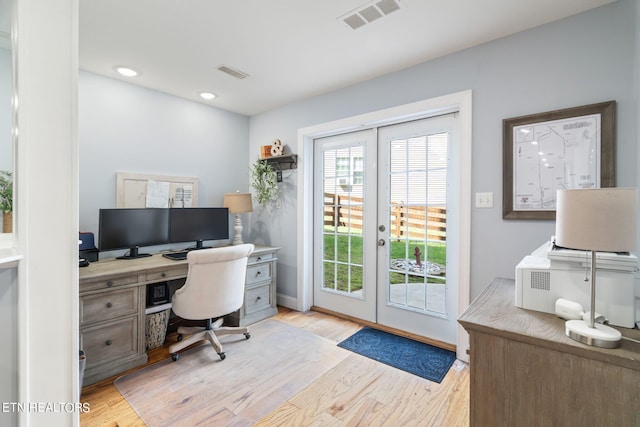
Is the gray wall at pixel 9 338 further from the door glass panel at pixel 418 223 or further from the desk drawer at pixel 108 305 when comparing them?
the door glass panel at pixel 418 223

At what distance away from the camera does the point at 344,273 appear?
10.4 ft

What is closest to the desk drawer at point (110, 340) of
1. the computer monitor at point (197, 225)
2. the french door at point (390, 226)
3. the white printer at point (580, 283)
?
the computer monitor at point (197, 225)

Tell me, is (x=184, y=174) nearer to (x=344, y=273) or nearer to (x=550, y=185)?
(x=344, y=273)

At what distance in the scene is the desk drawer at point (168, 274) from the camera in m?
2.30

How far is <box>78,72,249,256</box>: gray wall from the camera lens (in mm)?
2580

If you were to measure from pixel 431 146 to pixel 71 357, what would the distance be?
2.65 metres

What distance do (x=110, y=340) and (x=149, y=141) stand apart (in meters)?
1.89

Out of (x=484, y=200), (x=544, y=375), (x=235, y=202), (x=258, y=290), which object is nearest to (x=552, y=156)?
(x=484, y=200)

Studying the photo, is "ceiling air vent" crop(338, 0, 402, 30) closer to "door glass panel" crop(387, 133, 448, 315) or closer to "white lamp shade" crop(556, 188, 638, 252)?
"door glass panel" crop(387, 133, 448, 315)

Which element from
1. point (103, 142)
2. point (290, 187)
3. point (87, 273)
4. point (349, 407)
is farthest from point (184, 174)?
point (349, 407)

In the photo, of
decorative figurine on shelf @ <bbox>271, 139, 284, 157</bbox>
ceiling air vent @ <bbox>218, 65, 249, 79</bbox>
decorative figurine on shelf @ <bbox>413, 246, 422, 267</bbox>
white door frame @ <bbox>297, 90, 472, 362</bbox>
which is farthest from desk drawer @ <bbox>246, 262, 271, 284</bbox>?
ceiling air vent @ <bbox>218, 65, 249, 79</bbox>

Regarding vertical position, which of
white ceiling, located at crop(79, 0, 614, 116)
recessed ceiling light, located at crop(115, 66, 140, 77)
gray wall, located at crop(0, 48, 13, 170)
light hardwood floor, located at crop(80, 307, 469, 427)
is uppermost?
white ceiling, located at crop(79, 0, 614, 116)

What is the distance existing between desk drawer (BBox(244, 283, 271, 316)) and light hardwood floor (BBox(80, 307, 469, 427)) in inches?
46.4

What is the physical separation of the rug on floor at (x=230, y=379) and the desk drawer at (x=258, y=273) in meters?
0.57
